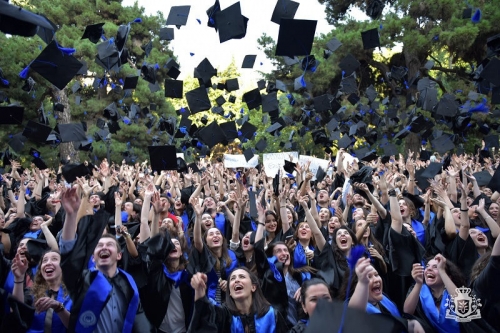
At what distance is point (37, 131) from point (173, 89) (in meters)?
2.76

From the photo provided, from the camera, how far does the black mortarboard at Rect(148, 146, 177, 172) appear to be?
23.5 feet

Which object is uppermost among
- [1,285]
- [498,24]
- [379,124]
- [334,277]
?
[498,24]

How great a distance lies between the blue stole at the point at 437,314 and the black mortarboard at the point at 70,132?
6545mm

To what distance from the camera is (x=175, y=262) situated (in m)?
3.86

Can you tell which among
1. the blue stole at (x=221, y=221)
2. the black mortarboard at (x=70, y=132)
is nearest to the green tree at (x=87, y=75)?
the black mortarboard at (x=70, y=132)

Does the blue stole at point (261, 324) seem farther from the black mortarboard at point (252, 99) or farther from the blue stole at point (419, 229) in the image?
the black mortarboard at point (252, 99)

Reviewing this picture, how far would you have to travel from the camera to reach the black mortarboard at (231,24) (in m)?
7.53

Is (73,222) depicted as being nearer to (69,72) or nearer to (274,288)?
(274,288)

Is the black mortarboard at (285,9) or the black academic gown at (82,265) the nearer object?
the black academic gown at (82,265)

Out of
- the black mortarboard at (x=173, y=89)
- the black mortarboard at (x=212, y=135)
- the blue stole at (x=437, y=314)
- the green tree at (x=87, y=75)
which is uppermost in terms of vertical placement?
the green tree at (x=87, y=75)

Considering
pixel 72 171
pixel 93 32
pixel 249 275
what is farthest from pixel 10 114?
pixel 249 275

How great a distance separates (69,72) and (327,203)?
364 cm

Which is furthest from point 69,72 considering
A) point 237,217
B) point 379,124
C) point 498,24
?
point 498,24

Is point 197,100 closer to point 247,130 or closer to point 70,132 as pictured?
point 70,132
